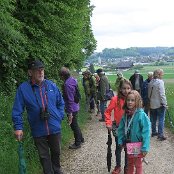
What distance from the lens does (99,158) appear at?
30.1 feet

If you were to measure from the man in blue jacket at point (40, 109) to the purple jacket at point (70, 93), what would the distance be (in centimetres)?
279

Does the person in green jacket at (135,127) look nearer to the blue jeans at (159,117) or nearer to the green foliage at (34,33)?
the green foliage at (34,33)

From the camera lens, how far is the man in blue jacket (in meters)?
6.28

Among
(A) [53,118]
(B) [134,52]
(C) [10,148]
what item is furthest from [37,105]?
(B) [134,52]

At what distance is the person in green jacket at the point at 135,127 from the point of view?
20.5 feet

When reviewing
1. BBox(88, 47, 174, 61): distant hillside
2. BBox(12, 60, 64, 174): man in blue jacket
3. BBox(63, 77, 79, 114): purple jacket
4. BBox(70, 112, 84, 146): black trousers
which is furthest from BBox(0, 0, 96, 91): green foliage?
BBox(88, 47, 174, 61): distant hillside

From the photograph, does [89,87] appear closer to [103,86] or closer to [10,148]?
[103,86]

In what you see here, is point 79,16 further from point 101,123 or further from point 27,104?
point 27,104

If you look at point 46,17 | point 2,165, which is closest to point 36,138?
point 2,165

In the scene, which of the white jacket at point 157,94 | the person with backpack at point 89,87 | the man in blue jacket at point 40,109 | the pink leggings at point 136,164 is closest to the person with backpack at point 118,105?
the pink leggings at point 136,164

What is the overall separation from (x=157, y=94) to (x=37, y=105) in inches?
220

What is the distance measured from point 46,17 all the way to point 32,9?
572mm

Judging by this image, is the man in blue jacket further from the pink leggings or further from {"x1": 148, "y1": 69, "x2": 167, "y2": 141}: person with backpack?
{"x1": 148, "y1": 69, "x2": 167, "y2": 141}: person with backpack

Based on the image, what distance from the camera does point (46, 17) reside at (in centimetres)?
1260
